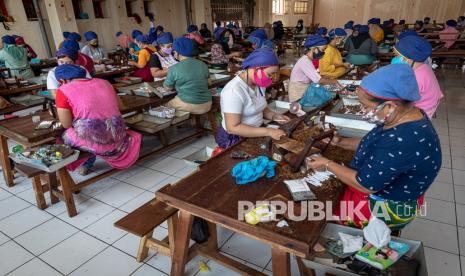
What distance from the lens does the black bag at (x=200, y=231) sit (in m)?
2.19

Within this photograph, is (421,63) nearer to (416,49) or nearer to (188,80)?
(416,49)

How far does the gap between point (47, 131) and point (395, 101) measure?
2861mm

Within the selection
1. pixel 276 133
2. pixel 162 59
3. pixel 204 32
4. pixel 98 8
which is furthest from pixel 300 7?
pixel 276 133

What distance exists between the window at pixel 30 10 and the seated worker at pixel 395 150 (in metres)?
9.77

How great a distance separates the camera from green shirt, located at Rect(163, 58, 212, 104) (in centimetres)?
381

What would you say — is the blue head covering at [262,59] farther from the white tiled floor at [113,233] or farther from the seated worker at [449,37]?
the seated worker at [449,37]

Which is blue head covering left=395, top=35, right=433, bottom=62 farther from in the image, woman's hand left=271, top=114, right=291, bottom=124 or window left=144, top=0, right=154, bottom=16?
window left=144, top=0, right=154, bottom=16

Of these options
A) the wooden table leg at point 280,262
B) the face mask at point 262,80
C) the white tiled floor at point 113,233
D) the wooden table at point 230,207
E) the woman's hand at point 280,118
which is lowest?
the white tiled floor at point 113,233

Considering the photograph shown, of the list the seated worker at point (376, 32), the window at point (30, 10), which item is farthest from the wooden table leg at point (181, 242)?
the seated worker at point (376, 32)

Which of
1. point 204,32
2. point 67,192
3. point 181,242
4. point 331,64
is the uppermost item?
point 204,32

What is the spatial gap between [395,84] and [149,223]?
157cm

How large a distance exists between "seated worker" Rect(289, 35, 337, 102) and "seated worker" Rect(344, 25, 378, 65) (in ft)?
7.49

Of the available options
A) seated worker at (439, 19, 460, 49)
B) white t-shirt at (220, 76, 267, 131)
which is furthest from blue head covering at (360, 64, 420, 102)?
seated worker at (439, 19, 460, 49)

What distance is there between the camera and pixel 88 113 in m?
2.80
